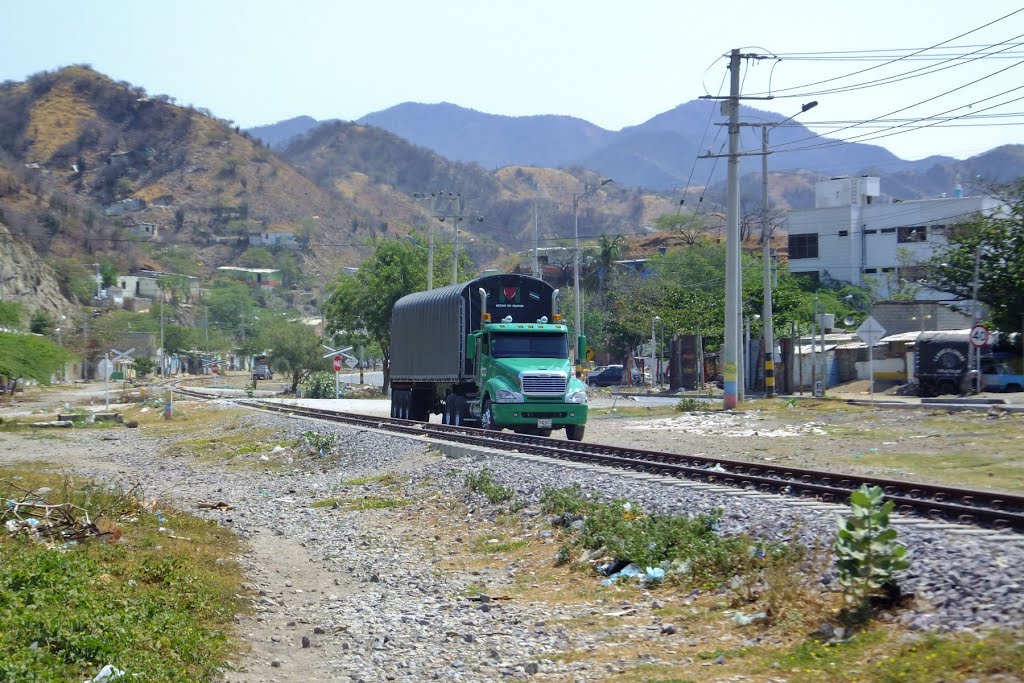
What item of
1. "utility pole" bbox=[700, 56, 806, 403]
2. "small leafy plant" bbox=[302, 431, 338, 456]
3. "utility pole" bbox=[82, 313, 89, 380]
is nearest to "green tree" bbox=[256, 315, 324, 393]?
"utility pole" bbox=[82, 313, 89, 380]

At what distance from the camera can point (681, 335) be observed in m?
70.0

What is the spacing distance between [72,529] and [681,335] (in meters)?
58.4

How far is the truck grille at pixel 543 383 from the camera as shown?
91.1 feet

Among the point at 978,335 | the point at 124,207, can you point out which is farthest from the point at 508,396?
the point at 124,207

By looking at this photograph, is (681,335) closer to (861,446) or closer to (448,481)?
(861,446)

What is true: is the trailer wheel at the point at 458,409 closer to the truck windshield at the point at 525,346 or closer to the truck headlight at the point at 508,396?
the truck windshield at the point at 525,346

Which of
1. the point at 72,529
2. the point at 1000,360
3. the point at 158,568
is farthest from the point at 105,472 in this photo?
the point at 1000,360

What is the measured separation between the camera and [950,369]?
47.8 metres

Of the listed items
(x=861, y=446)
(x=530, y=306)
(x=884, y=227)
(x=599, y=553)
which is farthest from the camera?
(x=884, y=227)

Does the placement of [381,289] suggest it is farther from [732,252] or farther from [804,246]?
[804,246]

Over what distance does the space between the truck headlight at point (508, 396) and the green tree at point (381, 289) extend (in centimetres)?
4455

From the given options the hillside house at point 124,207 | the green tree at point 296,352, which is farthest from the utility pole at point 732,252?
the hillside house at point 124,207

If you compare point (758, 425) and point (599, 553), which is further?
point (758, 425)

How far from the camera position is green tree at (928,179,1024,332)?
5103 centimetres
